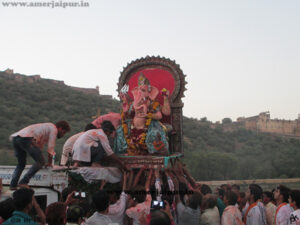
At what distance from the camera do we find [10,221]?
3.28 m

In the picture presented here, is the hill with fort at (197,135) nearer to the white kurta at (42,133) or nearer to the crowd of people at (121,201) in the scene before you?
the crowd of people at (121,201)

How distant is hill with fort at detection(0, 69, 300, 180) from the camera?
24.4m

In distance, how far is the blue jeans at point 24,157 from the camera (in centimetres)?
564

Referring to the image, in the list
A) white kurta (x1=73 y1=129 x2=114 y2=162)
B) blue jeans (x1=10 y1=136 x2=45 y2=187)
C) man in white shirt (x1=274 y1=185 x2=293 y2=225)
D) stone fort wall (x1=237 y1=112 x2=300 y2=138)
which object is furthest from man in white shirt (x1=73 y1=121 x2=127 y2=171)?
stone fort wall (x1=237 y1=112 x2=300 y2=138)

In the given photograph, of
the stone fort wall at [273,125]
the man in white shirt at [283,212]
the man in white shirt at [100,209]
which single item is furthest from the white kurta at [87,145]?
the stone fort wall at [273,125]

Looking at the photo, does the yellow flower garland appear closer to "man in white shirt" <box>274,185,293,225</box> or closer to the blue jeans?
the blue jeans

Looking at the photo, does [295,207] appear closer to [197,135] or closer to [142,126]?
[142,126]

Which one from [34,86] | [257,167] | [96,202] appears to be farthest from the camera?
[34,86]

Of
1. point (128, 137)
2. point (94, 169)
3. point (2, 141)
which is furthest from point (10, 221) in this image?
point (2, 141)

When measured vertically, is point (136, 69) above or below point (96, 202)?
above

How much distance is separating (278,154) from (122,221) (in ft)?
90.8

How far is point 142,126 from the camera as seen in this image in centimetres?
876

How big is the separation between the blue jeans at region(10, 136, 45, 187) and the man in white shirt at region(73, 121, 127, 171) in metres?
0.87

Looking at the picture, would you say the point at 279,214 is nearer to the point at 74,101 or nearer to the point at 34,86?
the point at 74,101
